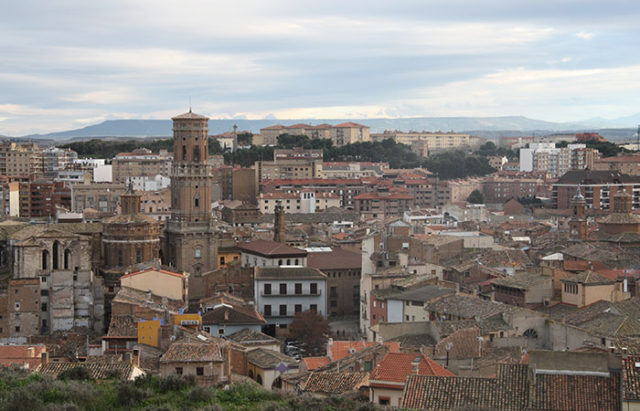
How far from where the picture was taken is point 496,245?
189ft

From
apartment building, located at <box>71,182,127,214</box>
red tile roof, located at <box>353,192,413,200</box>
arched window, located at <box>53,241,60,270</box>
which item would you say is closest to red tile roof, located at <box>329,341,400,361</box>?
arched window, located at <box>53,241,60,270</box>

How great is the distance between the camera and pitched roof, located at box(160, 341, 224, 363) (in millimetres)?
26266

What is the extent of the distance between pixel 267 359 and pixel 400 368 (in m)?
9.27

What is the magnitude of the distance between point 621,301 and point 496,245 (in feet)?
67.3

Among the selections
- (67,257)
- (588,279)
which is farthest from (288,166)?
(588,279)

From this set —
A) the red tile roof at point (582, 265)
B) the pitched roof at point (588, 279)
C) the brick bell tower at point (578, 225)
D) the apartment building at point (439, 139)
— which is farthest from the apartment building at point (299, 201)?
the apartment building at point (439, 139)

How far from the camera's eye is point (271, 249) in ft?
174

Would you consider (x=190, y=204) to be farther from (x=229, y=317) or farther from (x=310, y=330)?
(x=229, y=317)

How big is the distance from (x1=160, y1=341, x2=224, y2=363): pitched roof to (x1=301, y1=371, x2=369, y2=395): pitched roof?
2.42 m

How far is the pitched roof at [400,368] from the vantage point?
73.7 feet

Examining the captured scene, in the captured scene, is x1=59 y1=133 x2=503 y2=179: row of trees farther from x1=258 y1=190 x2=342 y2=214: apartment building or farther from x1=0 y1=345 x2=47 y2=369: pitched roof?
x1=0 y1=345 x2=47 y2=369: pitched roof

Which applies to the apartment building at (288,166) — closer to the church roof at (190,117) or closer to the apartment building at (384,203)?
the apartment building at (384,203)

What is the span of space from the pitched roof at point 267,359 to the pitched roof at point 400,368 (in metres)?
7.68

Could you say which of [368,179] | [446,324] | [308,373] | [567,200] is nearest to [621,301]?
[446,324]
